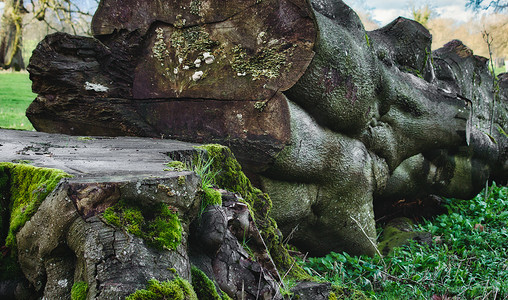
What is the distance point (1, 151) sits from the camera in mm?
2264

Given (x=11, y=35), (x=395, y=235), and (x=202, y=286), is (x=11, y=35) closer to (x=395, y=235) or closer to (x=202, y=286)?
(x=395, y=235)

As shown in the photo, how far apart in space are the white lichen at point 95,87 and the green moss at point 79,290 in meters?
2.54

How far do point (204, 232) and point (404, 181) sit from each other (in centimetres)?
392

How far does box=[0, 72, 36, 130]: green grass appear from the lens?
418 inches

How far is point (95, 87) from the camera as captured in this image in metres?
3.59

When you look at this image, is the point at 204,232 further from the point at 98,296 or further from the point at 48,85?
the point at 48,85

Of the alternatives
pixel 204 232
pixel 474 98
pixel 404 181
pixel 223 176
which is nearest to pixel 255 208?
pixel 223 176

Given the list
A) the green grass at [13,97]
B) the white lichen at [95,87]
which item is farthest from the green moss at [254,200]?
the green grass at [13,97]

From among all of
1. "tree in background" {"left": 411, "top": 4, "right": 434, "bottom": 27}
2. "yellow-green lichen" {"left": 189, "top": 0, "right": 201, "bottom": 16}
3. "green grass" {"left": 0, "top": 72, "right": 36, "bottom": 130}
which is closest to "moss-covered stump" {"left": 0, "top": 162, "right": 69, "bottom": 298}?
"yellow-green lichen" {"left": 189, "top": 0, "right": 201, "bottom": 16}

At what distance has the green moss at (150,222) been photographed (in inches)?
55.9

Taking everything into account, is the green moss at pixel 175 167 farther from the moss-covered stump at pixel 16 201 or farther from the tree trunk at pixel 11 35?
the tree trunk at pixel 11 35

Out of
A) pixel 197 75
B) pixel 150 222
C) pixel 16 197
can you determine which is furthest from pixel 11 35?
pixel 150 222

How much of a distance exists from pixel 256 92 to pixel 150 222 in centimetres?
206

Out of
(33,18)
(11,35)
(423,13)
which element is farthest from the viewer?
(423,13)
